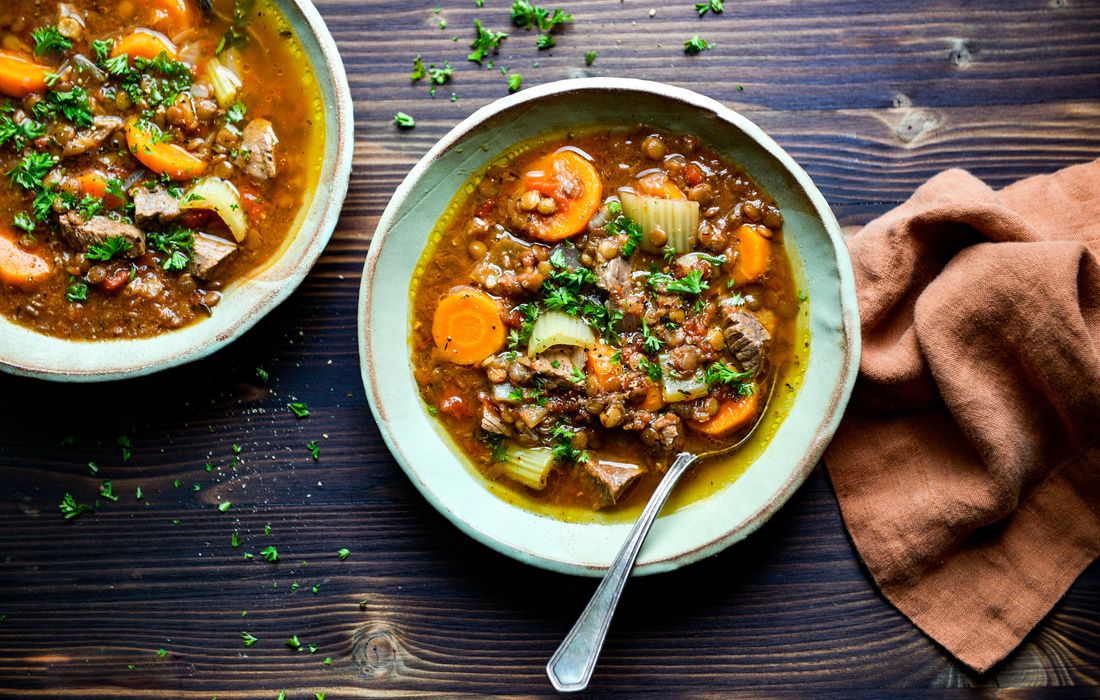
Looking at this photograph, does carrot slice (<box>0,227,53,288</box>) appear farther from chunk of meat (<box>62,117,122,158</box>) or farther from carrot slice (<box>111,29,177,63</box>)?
carrot slice (<box>111,29,177,63</box>)

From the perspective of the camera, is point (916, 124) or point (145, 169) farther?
point (916, 124)


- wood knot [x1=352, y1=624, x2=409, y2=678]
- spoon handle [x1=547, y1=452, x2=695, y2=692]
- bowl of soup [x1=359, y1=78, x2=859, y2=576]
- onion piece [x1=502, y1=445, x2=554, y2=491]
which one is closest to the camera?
spoon handle [x1=547, y1=452, x2=695, y2=692]

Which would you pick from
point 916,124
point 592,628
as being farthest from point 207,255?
point 916,124

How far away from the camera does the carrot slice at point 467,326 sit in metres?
3.08

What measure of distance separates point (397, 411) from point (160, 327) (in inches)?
43.7

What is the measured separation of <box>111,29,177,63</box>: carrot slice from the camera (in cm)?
315

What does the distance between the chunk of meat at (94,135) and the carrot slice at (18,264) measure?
1.47 feet

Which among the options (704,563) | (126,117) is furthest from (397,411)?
(126,117)

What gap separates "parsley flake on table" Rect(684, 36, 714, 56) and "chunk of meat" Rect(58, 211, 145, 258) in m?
2.53

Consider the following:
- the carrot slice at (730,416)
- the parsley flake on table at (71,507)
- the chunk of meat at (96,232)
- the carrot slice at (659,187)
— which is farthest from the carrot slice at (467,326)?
the parsley flake on table at (71,507)

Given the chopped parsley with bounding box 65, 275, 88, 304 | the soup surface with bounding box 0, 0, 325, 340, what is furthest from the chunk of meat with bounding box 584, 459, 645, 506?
the chopped parsley with bounding box 65, 275, 88, 304

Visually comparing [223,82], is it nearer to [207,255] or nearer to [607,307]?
[207,255]

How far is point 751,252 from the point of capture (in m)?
3.05

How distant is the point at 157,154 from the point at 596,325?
2012mm
